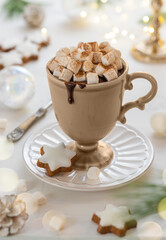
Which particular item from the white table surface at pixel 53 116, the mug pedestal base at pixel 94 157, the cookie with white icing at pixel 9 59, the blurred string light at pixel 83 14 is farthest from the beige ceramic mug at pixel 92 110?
the blurred string light at pixel 83 14

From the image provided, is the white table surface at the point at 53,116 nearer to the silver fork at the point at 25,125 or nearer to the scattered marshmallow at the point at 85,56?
the silver fork at the point at 25,125

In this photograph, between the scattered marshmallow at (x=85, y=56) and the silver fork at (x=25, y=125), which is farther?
the silver fork at (x=25, y=125)

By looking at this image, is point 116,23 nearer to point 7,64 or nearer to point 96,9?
point 96,9

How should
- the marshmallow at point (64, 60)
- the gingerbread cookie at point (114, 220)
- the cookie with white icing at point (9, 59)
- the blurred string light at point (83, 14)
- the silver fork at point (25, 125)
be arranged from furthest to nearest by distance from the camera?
the blurred string light at point (83, 14)
the cookie with white icing at point (9, 59)
the silver fork at point (25, 125)
the marshmallow at point (64, 60)
the gingerbread cookie at point (114, 220)

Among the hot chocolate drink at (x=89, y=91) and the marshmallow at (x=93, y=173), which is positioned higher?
the hot chocolate drink at (x=89, y=91)

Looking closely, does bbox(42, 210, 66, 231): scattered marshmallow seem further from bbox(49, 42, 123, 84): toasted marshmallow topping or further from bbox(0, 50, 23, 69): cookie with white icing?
bbox(0, 50, 23, 69): cookie with white icing

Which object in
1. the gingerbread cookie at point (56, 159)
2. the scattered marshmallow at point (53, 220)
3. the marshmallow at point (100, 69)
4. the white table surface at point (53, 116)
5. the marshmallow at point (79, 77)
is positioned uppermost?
the marshmallow at point (100, 69)

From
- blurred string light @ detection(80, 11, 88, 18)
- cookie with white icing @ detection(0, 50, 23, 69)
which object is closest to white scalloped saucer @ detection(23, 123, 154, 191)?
cookie with white icing @ detection(0, 50, 23, 69)

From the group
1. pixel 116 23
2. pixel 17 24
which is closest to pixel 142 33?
pixel 116 23
